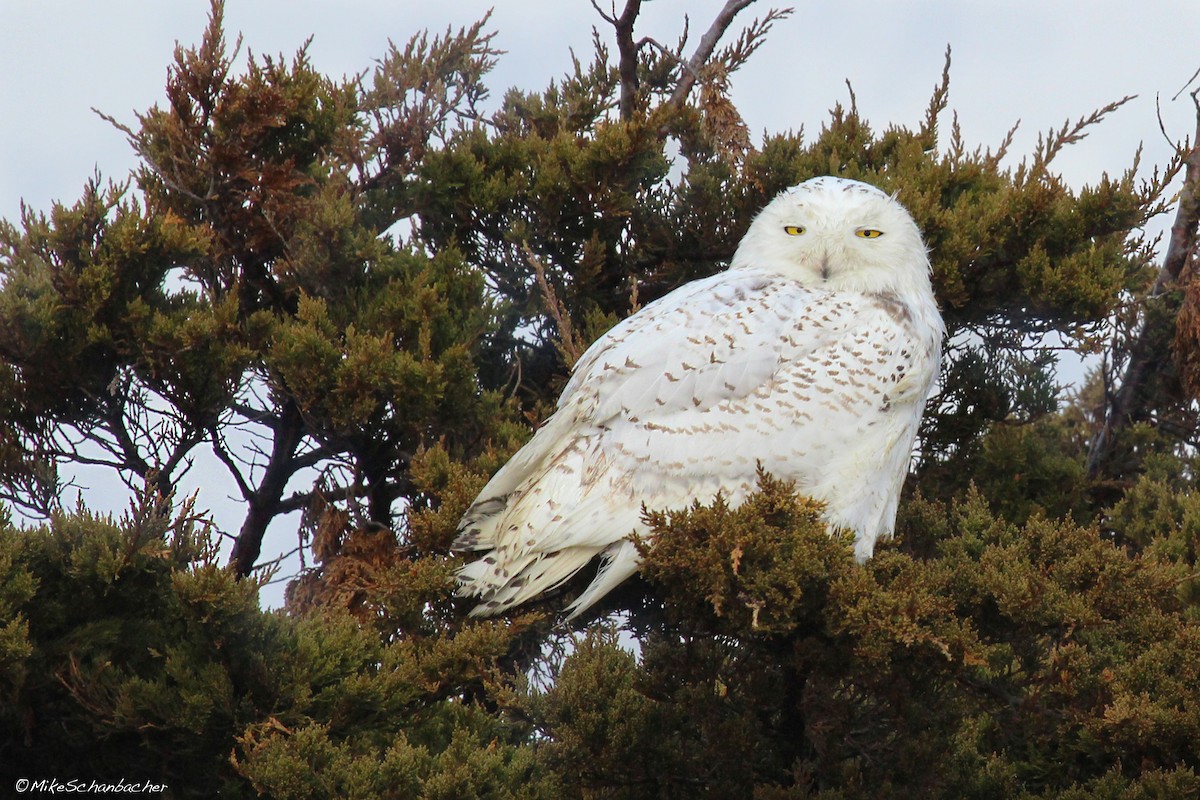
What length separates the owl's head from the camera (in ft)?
16.5

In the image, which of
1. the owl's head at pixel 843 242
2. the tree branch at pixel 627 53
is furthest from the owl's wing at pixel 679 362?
the tree branch at pixel 627 53

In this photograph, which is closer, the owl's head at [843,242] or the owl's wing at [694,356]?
the owl's wing at [694,356]

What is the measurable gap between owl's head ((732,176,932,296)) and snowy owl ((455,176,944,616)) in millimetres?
63

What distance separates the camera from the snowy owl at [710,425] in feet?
14.8

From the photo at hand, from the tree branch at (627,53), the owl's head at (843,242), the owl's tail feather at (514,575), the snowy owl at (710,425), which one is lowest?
the owl's tail feather at (514,575)

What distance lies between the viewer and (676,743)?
4.38 meters

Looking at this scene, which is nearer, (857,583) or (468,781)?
(857,583)

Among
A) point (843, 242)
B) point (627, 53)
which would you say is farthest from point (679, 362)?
point (627, 53)

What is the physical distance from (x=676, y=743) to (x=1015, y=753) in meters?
1.42

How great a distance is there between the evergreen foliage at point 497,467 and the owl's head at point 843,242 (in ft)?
2.53

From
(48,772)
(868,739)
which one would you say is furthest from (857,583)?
(48,772)

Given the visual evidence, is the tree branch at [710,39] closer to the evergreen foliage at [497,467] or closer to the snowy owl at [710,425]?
the evergreen foliage at [497,467]

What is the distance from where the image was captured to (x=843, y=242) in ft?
16.5

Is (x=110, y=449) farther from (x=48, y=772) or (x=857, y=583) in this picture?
(x=857, y=583)
